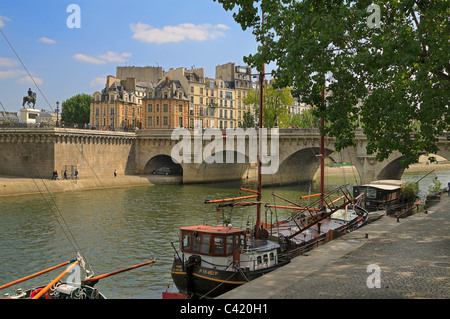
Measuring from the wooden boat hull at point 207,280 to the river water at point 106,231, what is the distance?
1.63 m

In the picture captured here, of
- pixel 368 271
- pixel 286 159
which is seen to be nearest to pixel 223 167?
pixel 286 159

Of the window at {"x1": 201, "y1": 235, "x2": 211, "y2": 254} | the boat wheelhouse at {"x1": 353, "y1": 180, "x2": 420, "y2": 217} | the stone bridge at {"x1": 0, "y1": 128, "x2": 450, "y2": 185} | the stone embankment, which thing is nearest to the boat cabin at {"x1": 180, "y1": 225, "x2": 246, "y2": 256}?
the window at {"x1": 201, "y1": 235, "x2": 211, "y2": 254}

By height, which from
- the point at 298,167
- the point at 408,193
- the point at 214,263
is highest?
the point at 298,167

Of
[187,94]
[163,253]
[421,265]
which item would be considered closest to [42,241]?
[163,253]

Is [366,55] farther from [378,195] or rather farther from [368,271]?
[378,195]

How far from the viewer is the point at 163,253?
82.2 ft

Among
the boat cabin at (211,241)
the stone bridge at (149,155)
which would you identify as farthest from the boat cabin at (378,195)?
the boat cabin at (211,241)

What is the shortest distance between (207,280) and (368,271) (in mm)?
6043

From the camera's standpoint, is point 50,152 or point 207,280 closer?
point 207,280

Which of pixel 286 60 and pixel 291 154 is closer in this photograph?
pixel 286 60

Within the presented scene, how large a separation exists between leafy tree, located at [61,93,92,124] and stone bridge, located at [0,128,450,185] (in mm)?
37087

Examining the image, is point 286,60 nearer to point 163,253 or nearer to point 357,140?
point 163,253

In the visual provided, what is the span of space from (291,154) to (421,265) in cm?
4274

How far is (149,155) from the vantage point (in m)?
68.1
